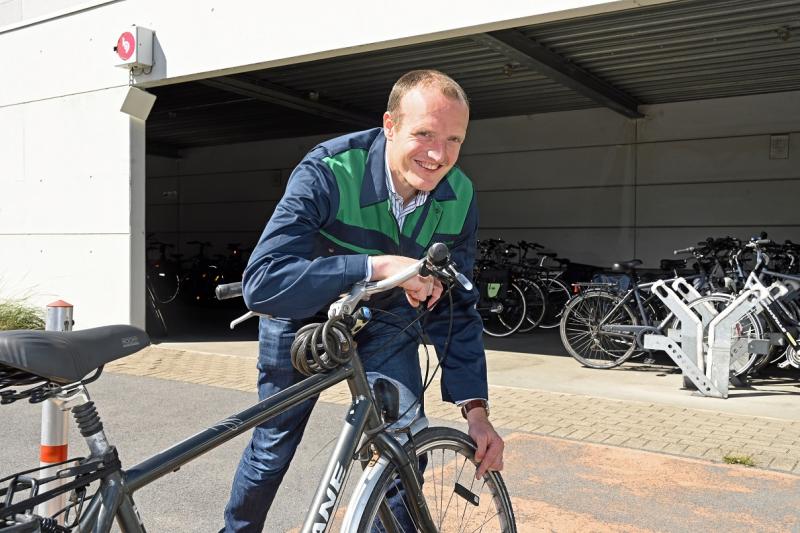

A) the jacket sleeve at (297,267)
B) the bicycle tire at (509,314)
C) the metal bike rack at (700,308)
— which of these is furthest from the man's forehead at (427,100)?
the bicycle tire at (509,314)

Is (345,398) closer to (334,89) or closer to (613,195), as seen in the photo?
(334,89)

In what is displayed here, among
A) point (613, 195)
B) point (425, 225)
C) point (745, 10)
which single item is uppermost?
point (745, 10)

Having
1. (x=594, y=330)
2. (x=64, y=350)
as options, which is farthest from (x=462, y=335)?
(x=594, y=330)

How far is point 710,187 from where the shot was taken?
41.3 ft

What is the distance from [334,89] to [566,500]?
976cm

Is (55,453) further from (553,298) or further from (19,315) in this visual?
(553,298)

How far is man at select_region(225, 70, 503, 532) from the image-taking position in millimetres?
2094

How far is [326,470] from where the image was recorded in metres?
2.09

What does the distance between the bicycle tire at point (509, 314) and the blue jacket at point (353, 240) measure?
8.64 meters

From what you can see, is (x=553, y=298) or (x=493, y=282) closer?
(x=493, y=282)

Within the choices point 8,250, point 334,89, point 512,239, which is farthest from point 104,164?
point 512,239

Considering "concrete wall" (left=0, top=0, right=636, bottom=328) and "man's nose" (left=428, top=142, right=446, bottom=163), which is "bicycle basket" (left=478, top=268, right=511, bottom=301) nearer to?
"concrete wall" (left=0, top=0, right=636, bottom=328)

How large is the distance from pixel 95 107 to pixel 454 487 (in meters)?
9.18

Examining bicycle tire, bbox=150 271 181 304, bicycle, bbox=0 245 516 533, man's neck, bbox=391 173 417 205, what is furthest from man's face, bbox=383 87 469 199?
bicycle tire, bbox=150 271 181 304
